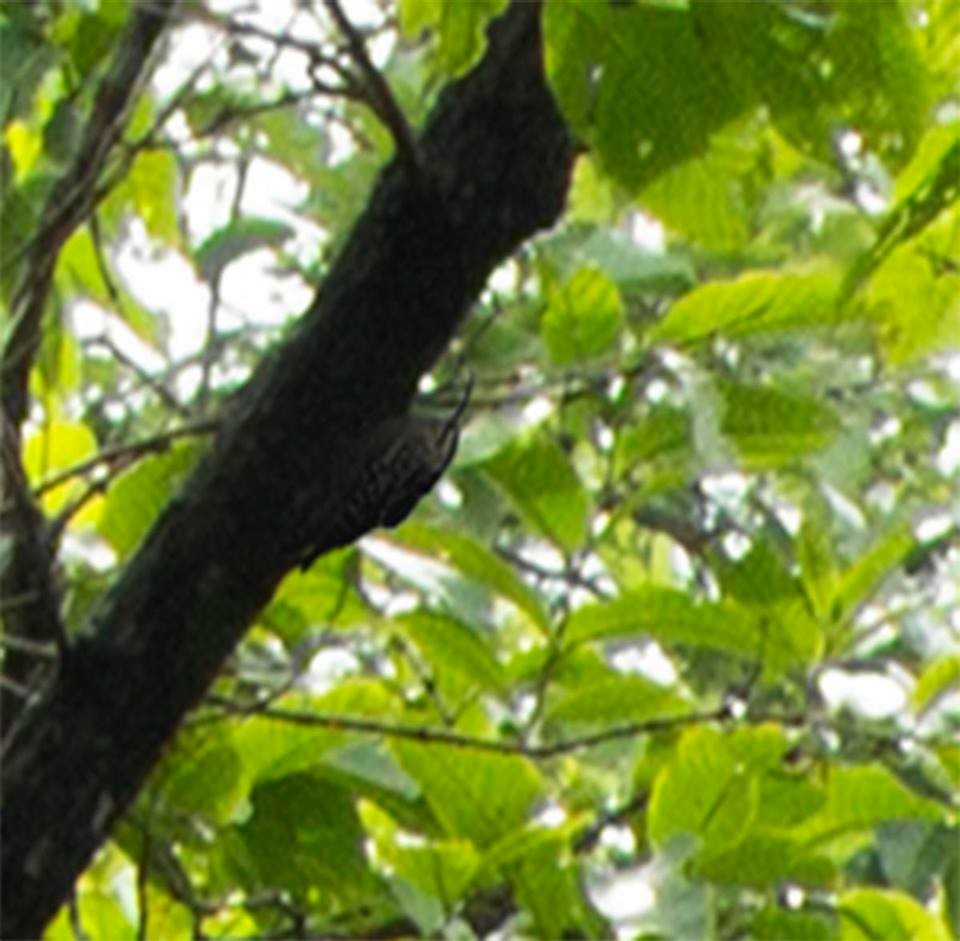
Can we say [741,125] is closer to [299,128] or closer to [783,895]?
[299,128]

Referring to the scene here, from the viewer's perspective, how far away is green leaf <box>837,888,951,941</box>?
4.68 ft

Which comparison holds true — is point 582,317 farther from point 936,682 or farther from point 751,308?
point 936,682

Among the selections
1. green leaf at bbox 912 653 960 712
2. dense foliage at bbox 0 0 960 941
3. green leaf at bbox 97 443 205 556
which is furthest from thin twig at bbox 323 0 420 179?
green leaf at bbox 912 653 960 712

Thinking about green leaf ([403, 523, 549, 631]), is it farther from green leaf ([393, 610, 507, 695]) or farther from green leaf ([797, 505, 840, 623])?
green leaf ([797, 505, 840, 623])

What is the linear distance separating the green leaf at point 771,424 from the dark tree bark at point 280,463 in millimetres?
194

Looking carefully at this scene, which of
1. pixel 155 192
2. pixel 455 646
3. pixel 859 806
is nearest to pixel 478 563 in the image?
pixel 455 646

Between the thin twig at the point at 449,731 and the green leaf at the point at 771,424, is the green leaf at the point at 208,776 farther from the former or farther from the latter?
the green leaf at the point at 771,424

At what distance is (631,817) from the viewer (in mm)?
1621

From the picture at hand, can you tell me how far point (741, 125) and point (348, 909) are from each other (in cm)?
71

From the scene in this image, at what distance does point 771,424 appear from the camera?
1.54 meters

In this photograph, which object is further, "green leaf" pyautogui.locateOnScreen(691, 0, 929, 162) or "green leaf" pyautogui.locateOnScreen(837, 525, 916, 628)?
"green leaf" pyautogui.locateOnScreen(837, 525, 916, 628)

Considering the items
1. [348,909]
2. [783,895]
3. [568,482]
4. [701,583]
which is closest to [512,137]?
[568,482]

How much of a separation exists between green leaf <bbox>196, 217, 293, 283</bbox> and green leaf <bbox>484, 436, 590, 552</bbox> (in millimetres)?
259

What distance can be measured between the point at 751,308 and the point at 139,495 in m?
0.38
